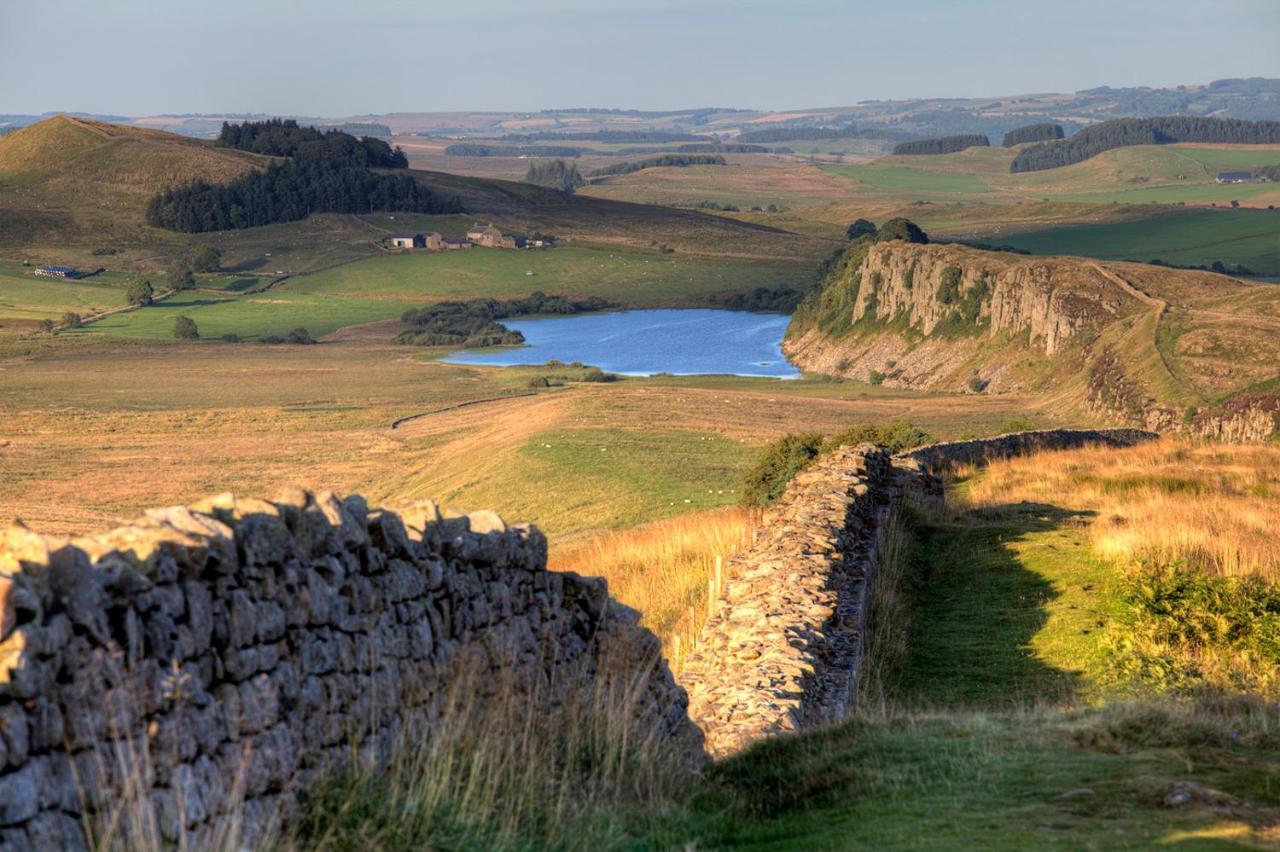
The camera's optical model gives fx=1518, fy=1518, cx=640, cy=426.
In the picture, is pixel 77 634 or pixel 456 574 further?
pixel 456 574

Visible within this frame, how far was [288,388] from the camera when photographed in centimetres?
9350

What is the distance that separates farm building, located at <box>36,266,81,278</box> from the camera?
15462 centimetres

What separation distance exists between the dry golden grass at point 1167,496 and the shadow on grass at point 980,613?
3.55ft

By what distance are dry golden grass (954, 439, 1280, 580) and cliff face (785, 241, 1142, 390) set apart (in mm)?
49744

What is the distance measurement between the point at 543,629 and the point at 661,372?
338ft

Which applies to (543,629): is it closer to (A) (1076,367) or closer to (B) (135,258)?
(A) (1076,367)

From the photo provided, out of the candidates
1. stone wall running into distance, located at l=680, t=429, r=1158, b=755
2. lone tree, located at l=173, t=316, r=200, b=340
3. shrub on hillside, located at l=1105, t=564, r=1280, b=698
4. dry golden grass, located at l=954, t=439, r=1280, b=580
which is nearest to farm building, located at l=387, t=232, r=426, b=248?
lone tree, located at l=173, t=316, r=200, b=340

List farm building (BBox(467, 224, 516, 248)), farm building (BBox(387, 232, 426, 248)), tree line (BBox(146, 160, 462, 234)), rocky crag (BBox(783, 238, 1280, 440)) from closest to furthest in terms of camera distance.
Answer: rocky crag (BBox(783, 238, 1280, 440)), tree line (BBox(146, 160, 462, 234)), farm building (BBox(387, 232, 426, 248)), farm building (BBox(467, 224, 516, 248))

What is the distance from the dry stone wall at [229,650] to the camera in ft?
17.5

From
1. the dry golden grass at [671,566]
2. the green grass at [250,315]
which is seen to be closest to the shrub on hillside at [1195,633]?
the dry golden grass at [671,566]

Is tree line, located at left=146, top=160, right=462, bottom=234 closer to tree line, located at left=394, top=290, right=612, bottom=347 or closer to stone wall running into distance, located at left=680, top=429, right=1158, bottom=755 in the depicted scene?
tree line, located at left=394, top=290, right=612, bottom=347

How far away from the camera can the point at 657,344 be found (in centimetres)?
13300

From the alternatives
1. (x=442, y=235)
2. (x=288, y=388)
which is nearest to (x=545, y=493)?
(x=288, y=388)

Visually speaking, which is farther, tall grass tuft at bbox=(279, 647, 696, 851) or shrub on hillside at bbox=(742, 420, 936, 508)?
shrub on hillside at bbox=(742, 420, 936, 508)
